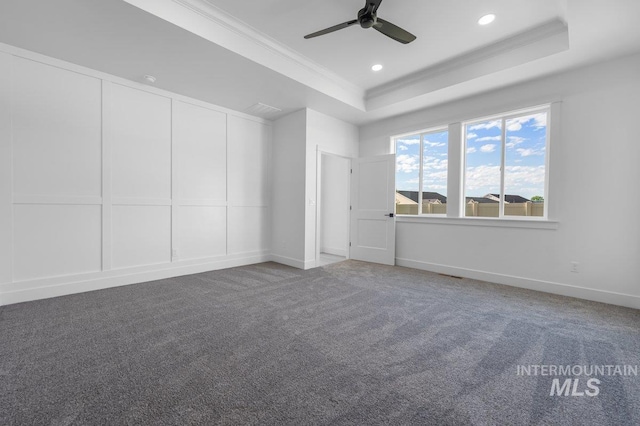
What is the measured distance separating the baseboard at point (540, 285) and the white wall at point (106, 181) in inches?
140

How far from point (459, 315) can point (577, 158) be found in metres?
2.63

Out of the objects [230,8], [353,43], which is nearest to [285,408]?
[230,8]

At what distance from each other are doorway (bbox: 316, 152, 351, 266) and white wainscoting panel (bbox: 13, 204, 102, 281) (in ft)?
12.9

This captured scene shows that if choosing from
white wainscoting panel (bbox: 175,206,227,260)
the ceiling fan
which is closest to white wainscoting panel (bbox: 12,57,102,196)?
white wainscoting panel (bbox: 175,206,227,260)

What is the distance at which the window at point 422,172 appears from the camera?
15.7 feet

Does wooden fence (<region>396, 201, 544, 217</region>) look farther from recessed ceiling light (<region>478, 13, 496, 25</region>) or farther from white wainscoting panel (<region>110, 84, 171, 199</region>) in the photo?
white wainscoting panel (<region>110, 84, 171, 199</region>)

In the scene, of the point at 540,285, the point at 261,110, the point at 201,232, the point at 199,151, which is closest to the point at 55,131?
the point at 199,151

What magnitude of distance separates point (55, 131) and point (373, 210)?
16.1 feet

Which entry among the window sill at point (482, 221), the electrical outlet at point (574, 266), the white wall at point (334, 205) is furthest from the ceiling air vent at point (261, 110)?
the electrical outlet at point (574, 266)

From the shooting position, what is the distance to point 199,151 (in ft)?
14.7

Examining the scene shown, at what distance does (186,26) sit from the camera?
266cm

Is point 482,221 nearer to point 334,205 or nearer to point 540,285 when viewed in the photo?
point 540,285

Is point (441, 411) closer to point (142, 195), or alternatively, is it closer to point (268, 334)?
point (268, 334)

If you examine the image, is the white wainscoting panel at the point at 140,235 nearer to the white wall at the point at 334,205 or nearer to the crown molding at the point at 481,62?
the white wall at the point at 334,205
